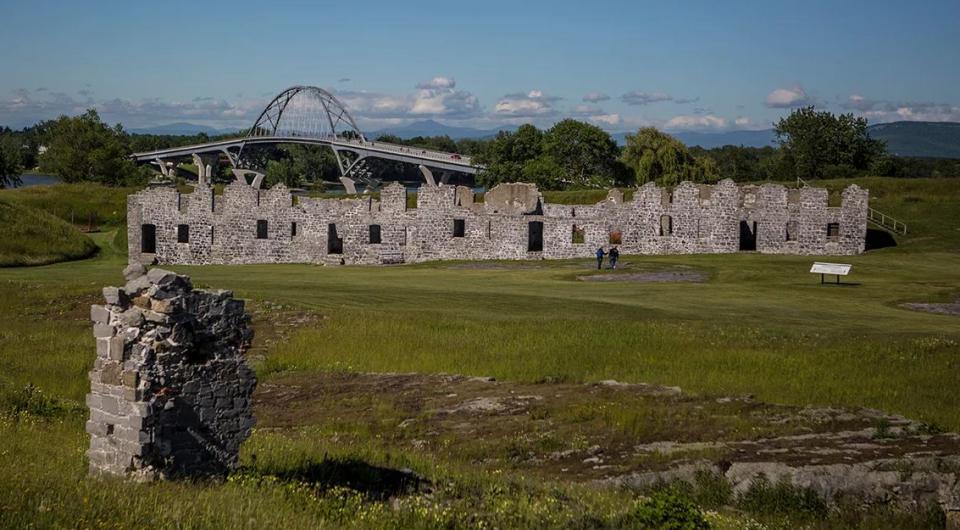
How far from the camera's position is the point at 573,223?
191 feet

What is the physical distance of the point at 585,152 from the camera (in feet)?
335

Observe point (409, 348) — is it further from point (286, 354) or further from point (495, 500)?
point (495, 500)

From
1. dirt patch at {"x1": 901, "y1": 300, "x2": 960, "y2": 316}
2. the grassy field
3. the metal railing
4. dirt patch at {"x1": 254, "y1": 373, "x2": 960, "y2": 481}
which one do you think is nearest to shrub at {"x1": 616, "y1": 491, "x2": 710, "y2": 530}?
the grassy field

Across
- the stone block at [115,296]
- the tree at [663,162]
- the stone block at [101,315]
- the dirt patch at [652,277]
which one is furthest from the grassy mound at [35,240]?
the tree at [663,162]

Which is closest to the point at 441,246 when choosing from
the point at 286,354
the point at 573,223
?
the point at 573,223

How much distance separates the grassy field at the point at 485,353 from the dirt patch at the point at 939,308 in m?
0.62

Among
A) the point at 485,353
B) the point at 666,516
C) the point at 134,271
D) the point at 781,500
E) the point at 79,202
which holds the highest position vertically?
the point at 134,271

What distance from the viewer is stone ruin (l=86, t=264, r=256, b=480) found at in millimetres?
12750

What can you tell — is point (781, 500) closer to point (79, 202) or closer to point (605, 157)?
point (79, 202)

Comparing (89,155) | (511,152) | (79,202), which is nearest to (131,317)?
(79,202)

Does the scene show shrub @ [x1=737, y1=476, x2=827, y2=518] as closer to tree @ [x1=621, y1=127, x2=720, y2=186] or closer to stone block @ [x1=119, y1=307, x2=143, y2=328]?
stone block @ [x1=119, y1=307, x2=143, y2=328]

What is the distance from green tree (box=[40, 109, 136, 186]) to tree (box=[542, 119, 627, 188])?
147ft

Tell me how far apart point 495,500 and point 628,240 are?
151 ft

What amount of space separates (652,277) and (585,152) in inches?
2314
